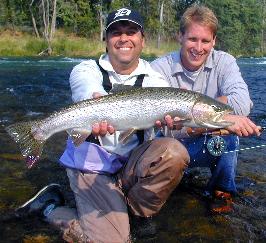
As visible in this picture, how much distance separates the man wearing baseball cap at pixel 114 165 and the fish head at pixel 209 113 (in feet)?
0.93

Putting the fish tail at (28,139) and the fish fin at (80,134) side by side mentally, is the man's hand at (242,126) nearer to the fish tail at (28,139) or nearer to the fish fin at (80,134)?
the fish fin at (80,134)

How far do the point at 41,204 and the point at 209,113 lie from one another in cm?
183

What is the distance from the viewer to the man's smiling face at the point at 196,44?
14.9ft

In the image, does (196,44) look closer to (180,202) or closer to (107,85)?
(107,85)

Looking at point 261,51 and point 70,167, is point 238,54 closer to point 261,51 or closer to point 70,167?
point 261,51

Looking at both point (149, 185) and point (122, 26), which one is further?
point (122, 26)

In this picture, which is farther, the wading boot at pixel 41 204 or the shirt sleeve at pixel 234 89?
the shirt sleeve at pixel 234 89

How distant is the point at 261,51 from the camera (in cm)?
6606

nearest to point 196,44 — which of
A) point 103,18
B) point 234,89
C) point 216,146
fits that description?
point 234,89

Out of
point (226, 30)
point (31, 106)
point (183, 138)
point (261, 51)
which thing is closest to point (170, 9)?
point (226, 30)

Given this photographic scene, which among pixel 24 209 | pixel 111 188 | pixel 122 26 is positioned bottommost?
pixel 24 209

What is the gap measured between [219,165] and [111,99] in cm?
159

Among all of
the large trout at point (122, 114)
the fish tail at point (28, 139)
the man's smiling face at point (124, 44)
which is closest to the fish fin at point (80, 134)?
the large trout at point (122, 114)

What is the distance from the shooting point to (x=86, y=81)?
144 inches
